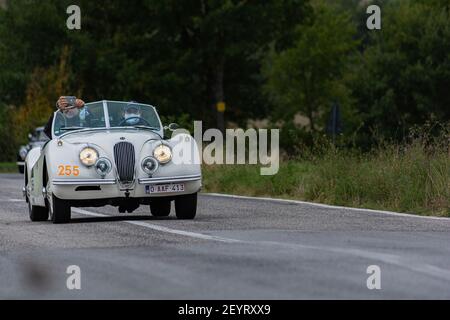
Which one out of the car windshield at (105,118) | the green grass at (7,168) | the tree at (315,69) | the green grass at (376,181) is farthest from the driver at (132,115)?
the tree at (315,69)

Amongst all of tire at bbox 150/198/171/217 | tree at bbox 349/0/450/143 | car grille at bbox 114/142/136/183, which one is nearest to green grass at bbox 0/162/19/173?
tree at bbox 349/0/450/143

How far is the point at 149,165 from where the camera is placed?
1573 cm

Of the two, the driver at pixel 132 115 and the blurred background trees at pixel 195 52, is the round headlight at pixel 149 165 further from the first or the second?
the blurred background trees at pixel 195 52

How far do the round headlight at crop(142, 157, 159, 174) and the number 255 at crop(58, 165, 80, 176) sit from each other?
0.81 meters

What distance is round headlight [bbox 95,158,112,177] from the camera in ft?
51.2

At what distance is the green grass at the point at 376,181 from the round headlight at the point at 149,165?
12.9 feet

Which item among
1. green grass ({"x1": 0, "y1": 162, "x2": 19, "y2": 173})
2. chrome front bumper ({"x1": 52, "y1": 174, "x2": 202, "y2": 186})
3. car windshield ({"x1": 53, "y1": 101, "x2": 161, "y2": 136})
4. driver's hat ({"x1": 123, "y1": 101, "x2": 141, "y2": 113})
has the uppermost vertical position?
driver's hat ({"x1": 123, "y1": 101, "x2": 141, "y2": 113})

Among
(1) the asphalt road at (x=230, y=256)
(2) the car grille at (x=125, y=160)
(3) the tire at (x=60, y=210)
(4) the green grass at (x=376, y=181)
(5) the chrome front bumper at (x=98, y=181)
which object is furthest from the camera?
(4) the green grass at (x=376, y=181)

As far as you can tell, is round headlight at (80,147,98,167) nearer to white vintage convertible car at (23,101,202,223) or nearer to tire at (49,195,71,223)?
white vintage convertible car at (23,101,202,223)

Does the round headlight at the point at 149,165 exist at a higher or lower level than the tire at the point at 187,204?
higher

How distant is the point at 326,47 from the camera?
272 ft

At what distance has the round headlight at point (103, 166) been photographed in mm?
15609

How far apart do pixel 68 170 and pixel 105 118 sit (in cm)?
164
